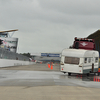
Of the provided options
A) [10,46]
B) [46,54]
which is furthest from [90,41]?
[46,54]

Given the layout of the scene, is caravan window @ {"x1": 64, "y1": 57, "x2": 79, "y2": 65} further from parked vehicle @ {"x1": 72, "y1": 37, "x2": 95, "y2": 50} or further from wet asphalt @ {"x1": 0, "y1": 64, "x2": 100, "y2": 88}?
parked vehicle @ {"x1": 72, "y1": 37, "x2": 95, "y2": 50}

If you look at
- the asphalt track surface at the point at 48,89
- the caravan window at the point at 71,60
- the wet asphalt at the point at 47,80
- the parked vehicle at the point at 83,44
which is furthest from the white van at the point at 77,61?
the asphalt track surface at the point at 48,89

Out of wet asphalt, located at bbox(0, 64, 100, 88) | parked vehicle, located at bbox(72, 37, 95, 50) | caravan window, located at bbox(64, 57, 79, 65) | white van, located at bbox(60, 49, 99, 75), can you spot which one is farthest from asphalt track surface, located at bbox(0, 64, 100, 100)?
parked vehicle, located at bbox(72, 37, 95, 50)

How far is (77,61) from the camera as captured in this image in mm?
21312

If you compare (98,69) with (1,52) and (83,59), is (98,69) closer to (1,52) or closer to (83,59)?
(83,59)

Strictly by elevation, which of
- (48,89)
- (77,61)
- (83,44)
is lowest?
(48,89)

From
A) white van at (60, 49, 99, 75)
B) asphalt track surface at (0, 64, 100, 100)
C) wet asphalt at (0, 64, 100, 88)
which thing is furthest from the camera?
white van at (60, 49, 99, 75)

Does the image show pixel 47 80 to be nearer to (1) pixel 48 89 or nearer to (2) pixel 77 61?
(2) pixel 77 61

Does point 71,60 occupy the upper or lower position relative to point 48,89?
upper

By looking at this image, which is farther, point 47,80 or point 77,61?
point 77,61

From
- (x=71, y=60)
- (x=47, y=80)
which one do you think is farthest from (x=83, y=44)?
(x=47, y=80)

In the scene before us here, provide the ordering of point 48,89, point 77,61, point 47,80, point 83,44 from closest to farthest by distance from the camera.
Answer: point 48,89 < point 47,80 < point 77,61 < point 83,44

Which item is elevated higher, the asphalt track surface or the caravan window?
the caravan window

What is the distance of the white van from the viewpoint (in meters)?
21.1
